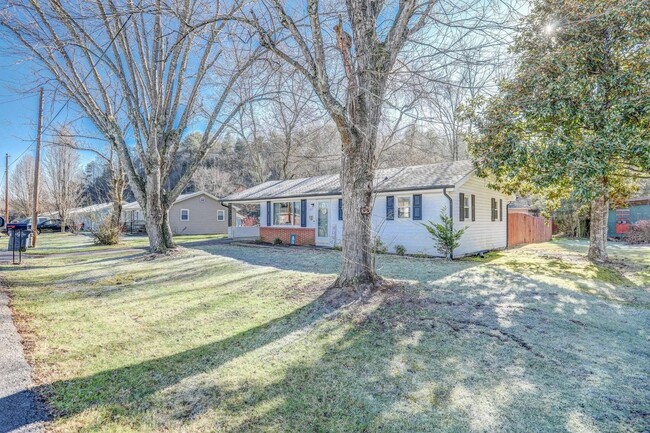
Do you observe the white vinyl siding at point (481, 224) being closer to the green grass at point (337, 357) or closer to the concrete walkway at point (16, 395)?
the green grass at point (337, 357)

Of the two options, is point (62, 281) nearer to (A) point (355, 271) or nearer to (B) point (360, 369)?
(A) point (355, 271)

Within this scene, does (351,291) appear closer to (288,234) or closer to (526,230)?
(288,234)

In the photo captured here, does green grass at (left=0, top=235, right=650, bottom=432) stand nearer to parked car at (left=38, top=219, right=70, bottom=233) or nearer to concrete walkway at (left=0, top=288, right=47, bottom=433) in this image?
concrete walkway at (left=0, top=288, right=47, bottom=433)

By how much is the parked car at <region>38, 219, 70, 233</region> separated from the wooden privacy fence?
3949 centimetres

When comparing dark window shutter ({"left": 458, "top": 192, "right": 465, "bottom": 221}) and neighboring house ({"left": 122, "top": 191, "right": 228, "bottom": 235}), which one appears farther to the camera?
neighboring house ({"left": 122, "top": 191, "right": 228, "bottom": 235})

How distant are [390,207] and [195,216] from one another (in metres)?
20.7

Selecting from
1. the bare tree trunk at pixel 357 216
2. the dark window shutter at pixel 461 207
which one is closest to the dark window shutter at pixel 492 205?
the dark window shutter at pixel 461 207

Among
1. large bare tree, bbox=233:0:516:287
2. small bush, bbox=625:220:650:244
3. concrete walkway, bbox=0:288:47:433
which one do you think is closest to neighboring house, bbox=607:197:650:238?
small bush, bbox=625:220:650:244

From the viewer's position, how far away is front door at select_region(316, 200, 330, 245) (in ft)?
52.4

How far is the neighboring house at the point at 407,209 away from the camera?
41.0ft

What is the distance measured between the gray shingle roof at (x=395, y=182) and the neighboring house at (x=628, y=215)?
14207 millimetres

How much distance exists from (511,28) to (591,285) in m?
5.96

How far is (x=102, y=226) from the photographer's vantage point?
18250 mm

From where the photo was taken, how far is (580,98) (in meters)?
8.12
